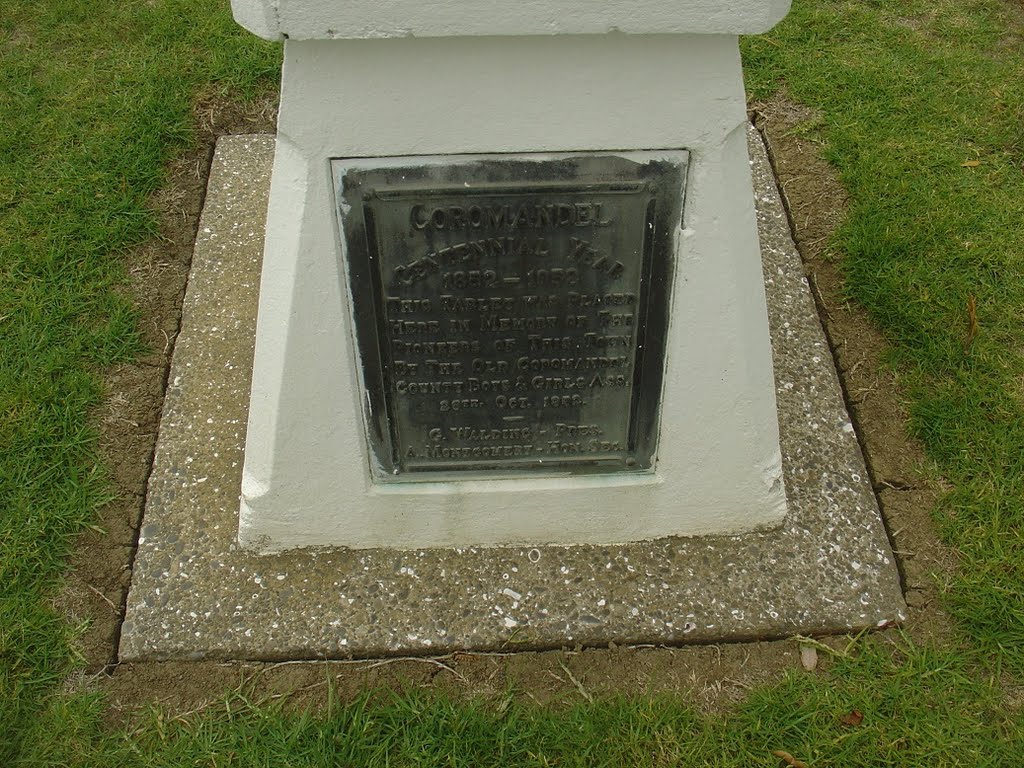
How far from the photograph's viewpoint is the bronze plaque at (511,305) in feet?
6.07

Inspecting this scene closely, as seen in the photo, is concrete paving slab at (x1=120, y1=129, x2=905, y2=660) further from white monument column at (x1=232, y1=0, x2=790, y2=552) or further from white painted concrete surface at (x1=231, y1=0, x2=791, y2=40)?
white painted concrete surface at (x1=231, y1=0, x2=791, y2=40)

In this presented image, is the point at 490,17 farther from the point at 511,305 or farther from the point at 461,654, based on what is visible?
the point at 461,654

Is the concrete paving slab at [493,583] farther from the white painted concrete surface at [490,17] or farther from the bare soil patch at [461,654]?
the white painted concrete surface at [490,17]

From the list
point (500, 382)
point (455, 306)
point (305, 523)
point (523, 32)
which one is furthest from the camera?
point (305, 523)

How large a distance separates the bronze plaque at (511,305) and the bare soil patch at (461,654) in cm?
49

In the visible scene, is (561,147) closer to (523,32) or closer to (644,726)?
(523,32)

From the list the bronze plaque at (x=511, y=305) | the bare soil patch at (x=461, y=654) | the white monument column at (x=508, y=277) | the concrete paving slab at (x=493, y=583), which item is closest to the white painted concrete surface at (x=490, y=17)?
the white monument column at (x=508, y=277)

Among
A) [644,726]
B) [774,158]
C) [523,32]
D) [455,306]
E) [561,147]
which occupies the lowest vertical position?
[644,726]

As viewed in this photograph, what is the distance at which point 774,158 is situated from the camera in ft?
11.8

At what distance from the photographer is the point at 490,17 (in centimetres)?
158

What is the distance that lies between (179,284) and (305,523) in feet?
4.06

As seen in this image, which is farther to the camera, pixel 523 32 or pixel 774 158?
pixel 774 158

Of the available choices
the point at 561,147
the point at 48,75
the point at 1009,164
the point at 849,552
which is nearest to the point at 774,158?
the point at 1009,164

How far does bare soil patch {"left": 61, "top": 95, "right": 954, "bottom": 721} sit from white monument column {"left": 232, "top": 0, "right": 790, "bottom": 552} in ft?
1.08
